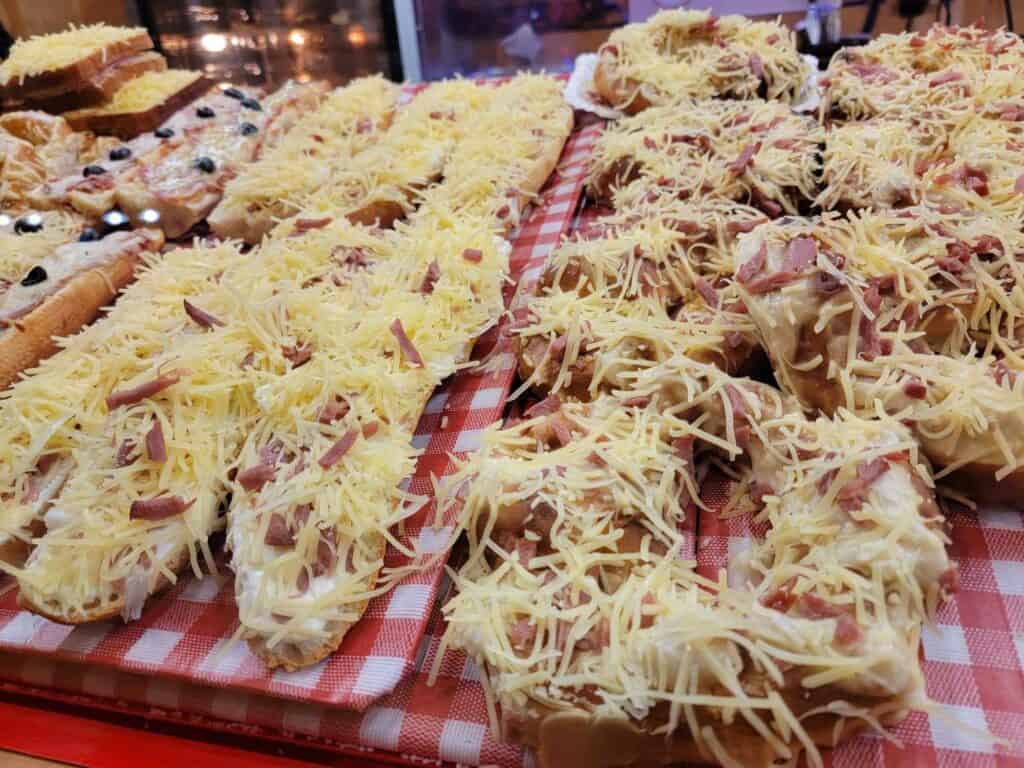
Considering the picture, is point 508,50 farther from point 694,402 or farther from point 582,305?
point 694,402

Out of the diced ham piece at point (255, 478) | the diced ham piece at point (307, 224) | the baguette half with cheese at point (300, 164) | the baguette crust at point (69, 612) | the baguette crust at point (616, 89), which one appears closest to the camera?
the baguette crust at point (69, 612)

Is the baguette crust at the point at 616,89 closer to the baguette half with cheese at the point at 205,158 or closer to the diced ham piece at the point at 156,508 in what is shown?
the baguette half with cheese at the point at 205,158

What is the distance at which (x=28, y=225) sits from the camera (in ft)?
11.8

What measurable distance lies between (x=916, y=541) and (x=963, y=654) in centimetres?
35

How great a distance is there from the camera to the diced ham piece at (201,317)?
97.0 inches

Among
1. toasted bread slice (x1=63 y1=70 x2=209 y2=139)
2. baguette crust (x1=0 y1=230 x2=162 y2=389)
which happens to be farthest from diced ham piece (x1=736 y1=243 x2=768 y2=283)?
toasted bread slice (x1=63 y1=70 x2=209 y2=139)

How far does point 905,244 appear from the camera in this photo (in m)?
2.27

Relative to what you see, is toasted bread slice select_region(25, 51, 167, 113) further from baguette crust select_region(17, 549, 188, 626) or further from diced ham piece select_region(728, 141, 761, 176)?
diced ham piece select_region(728, 141, 761, 176)

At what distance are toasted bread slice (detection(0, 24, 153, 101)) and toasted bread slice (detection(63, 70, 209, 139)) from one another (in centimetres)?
17

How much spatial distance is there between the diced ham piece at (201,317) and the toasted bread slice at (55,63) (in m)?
3.00

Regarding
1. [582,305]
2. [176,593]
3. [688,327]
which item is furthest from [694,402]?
[176,593]

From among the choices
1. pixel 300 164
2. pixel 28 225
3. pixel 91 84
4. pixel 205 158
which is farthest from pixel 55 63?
pixel 300 164

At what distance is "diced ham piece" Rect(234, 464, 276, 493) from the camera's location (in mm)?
1992

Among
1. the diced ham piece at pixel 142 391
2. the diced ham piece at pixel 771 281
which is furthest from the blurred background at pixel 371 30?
the diced ham piece at pixel 142 391
